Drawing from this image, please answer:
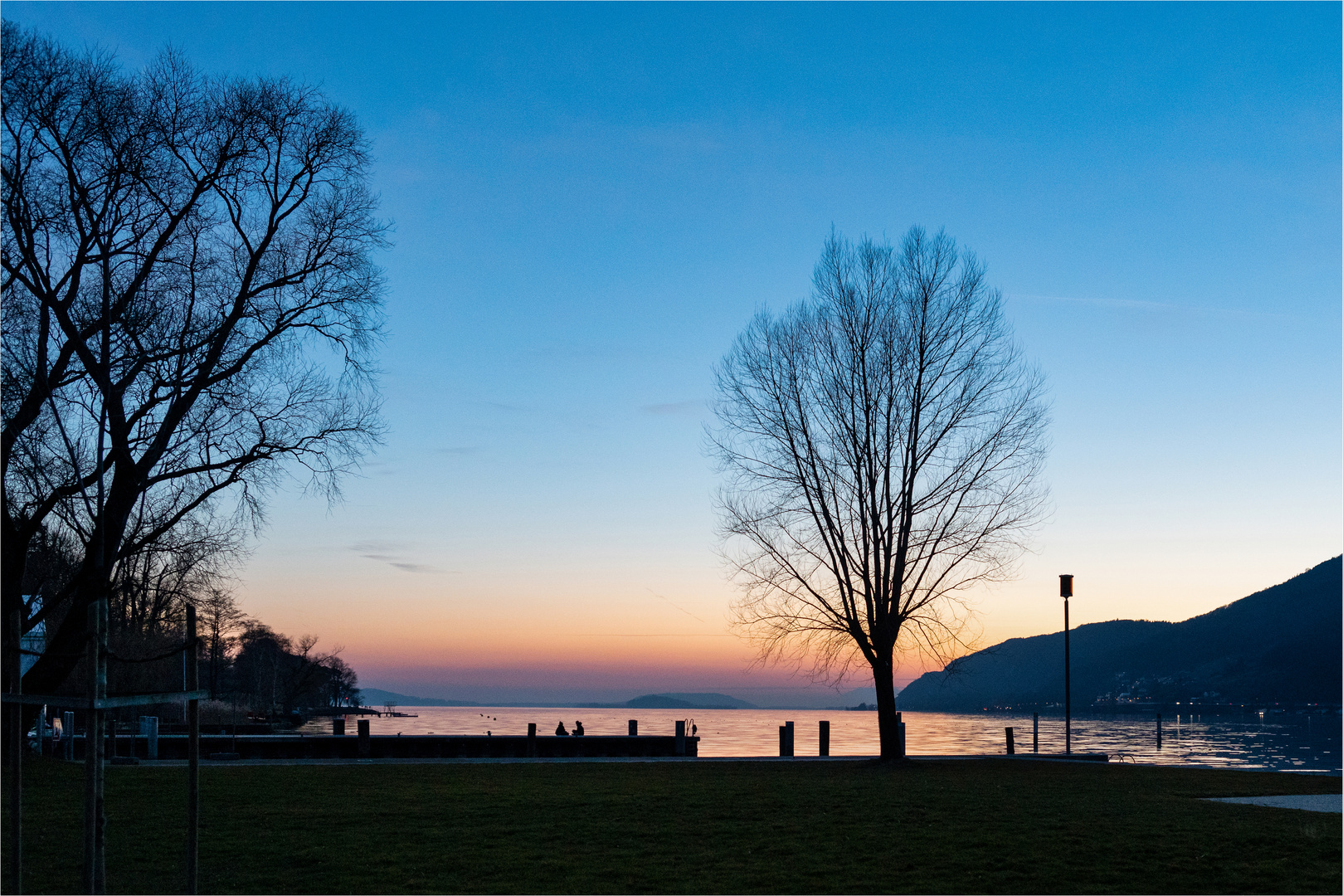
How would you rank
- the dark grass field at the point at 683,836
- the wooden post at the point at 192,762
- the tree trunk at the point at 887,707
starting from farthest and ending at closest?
the tree trunk at the point at 887,707, the dark grass field at the point at 683,836, the wooden post at the point at 192,762

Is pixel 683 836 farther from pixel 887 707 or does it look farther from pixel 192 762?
pixel 887 707

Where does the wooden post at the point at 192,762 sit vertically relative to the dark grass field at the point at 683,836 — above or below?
above

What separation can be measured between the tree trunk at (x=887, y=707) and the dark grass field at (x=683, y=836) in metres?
6.99

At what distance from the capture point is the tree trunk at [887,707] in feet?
91.2

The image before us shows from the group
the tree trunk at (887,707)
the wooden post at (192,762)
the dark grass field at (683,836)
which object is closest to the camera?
the wooden post at (192,762)

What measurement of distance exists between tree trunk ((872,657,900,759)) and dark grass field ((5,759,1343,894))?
6.99 m

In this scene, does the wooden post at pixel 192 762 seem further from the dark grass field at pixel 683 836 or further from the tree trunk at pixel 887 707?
the tree trunk at pixel 887 707

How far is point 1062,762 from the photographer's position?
27812 millimetres

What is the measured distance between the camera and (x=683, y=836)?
1341 cm

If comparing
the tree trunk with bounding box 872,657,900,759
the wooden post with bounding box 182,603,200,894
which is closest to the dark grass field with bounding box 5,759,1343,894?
the wooden post with bounding box 182,603,200,894

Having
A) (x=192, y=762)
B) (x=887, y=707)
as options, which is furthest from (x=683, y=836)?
(x=887, y=707)

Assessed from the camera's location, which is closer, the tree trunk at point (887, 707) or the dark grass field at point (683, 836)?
the dark grass field at point (683, 836)

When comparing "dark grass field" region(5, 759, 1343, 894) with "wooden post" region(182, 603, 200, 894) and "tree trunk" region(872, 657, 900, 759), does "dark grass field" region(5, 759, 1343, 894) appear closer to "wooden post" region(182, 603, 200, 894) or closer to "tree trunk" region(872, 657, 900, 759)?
"wooden post" region(182, 603, 200, 894)

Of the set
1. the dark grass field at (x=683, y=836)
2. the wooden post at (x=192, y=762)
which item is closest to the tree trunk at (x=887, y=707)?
the dark grass field at (x=683, y=836)
